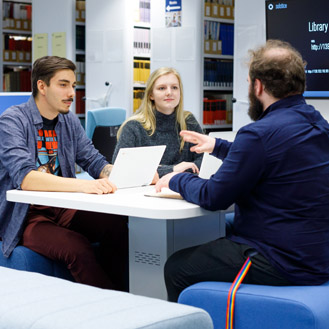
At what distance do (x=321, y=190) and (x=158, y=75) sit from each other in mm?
1710

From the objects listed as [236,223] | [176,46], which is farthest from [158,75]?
[176,46]

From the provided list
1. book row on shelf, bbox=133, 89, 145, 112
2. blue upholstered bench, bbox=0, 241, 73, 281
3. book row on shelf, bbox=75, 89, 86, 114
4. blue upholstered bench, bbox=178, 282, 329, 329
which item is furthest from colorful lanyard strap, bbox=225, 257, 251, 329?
book row on shelf, bbox=75, 89, 86, 114

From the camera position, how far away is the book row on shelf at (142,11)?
8.78 meters

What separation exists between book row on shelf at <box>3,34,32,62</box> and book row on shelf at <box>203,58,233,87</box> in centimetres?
341

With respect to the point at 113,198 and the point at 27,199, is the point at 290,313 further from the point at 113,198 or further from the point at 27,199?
the point at 27,199

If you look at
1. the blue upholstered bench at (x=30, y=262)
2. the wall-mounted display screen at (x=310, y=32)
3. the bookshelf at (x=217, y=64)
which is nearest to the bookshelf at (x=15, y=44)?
the bookshelf at (x=217, y=64)

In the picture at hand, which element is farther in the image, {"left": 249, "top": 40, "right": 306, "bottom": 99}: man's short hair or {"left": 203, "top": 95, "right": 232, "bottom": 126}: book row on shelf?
{"left": 203, "top": 95, "right": 232, "bottom": 126}: book row on shelf

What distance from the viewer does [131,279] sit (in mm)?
2754

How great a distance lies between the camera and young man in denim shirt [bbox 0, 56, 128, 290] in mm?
2721

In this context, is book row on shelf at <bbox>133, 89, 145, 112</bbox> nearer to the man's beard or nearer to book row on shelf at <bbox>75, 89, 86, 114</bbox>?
book row on shelf at <bbox>75, 89, 86, 114</bbox>

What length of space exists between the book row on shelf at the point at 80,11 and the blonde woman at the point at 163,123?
20.0 ft

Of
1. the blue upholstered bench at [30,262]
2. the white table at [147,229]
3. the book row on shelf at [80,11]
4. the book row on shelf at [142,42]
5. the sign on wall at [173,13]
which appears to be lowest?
the blue upholstered bench at [30,262]

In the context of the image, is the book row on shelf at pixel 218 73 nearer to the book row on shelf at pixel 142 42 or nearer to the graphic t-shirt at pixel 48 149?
the book row on shelf at pixel 142 42

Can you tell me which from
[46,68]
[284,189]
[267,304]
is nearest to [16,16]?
[46,68]
